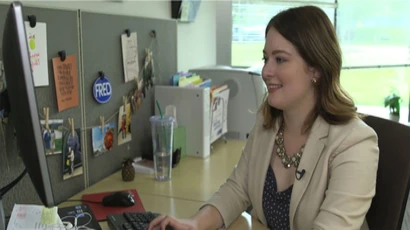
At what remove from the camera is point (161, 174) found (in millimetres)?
1732

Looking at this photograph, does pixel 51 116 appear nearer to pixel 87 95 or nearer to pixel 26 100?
pixel 87 95

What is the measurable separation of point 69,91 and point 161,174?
496 millimetres

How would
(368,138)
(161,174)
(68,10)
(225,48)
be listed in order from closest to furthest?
(368,138)
(68,10)
(161,174)
(225,48)

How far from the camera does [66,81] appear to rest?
145 centimetres

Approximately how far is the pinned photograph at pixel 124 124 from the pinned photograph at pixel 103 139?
0.17 feet

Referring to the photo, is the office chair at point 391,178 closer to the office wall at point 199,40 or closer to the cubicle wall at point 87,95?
the cubicle wall at point 87,95

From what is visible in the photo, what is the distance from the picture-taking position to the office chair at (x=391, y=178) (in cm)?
116

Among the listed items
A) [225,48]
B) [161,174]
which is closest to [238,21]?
[225,48]

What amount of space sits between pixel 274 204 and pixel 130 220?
1.45 feet

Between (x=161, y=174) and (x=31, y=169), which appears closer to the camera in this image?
(x=31, y=169)

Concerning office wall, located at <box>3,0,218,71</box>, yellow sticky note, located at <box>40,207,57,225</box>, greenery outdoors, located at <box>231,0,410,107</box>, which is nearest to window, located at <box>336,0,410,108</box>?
greenery outdoors, located at <box>231,0,410,107</box>

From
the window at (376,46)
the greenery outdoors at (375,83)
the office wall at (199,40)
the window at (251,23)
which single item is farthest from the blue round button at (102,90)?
the window at (376,46)

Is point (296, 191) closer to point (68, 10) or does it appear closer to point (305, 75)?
point (305, 75)

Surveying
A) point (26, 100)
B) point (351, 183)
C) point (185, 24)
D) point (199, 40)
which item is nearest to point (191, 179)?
point (351, 183)
